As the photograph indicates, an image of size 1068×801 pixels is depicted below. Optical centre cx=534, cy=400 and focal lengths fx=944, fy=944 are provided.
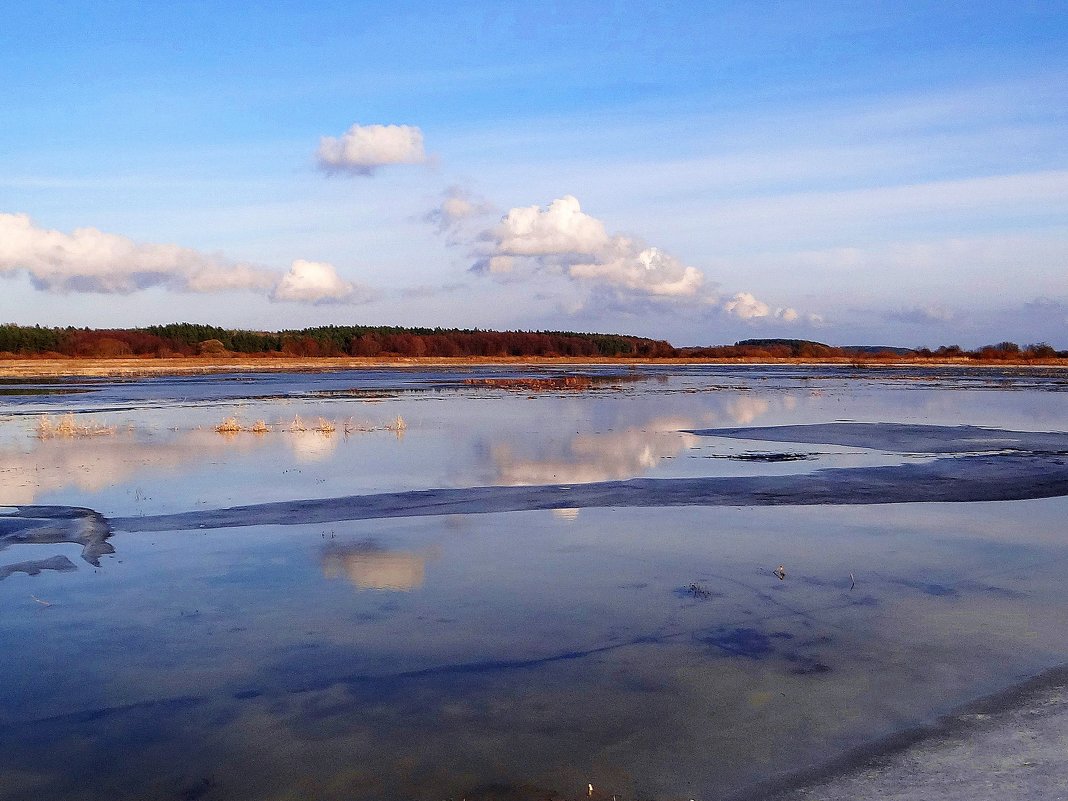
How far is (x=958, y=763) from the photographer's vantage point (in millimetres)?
5695

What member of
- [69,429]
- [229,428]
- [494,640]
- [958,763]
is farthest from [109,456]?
[958,763]

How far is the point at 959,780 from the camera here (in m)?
5.46

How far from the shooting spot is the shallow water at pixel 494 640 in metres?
5.95

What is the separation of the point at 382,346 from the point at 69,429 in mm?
128123

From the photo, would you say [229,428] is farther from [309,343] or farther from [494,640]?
[309,343]

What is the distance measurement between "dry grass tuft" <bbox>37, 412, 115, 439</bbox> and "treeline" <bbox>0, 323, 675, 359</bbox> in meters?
98.2

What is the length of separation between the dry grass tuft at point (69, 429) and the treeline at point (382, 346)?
311 feet

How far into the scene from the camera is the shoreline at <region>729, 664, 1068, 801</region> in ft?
17.6

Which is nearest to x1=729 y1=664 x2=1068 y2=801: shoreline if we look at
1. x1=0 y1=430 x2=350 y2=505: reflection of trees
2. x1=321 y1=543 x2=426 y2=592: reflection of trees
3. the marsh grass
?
x1=321 y1=543 x2=426 y2=592: reflection of trees

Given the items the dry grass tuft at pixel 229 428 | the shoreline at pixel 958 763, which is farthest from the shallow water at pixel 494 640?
the dry grass tuft at pixel 229 428

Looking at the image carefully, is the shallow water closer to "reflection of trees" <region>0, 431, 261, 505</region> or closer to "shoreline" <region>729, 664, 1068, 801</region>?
"shoreline" <region>729, 664, 1068, 801</region>

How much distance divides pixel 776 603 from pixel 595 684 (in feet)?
9.31

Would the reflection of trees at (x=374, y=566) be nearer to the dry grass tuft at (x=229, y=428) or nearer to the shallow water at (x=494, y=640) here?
the shallow water at (x=494, y=640)

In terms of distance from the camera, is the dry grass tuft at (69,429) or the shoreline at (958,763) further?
the dry grass tuft at (69,429)
